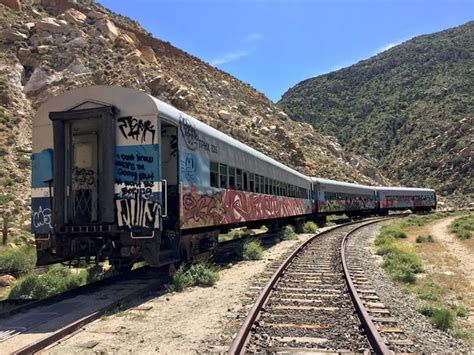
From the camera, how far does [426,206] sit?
58.8m

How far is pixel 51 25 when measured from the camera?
144 feet

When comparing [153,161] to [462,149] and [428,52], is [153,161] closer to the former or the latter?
[462,149]

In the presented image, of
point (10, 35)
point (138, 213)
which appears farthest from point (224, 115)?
point (138, 213)

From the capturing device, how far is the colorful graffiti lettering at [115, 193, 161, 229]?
371 inches

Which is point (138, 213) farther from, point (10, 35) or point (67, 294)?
point (10, 35)

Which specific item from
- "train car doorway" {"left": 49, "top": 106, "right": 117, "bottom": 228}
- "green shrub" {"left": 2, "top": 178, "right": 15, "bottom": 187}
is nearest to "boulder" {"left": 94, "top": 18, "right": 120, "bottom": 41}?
"green shrub" {"left": 2, "top": 178, "right": 15, "bottom": 187}

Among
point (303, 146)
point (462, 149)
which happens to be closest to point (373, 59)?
point (462, 149)

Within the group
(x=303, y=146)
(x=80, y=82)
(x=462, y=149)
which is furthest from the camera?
(x=462, y=149)

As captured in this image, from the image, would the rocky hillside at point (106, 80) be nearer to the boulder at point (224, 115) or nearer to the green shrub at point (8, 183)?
the green shrub at point (8, 183)

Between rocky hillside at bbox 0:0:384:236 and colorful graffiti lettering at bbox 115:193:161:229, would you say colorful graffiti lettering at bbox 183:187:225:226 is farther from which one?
rocky hillside at bbox 0:0:384:236

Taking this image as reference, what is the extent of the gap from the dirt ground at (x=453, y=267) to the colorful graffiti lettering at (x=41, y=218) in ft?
27.7

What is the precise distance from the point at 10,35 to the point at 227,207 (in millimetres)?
35355

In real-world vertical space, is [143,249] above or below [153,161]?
below

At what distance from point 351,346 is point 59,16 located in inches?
1972
